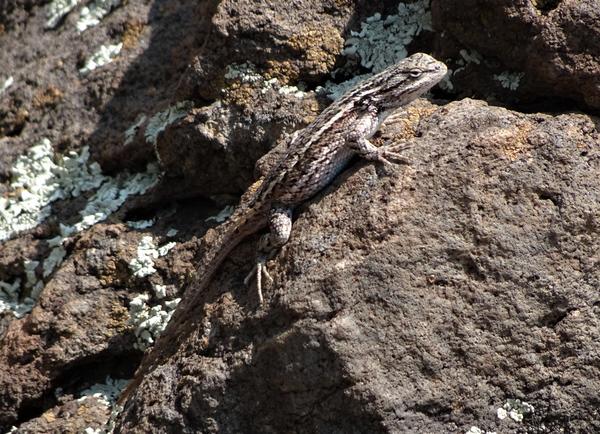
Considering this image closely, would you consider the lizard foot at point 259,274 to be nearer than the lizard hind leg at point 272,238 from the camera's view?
Yes

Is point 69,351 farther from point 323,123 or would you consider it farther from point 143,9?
point 143,9

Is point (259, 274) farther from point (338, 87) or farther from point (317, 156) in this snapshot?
point (338, 87)

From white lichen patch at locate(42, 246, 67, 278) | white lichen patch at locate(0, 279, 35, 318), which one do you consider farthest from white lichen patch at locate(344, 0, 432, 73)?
white lichen patch at locate(0, 279, 35, 318)

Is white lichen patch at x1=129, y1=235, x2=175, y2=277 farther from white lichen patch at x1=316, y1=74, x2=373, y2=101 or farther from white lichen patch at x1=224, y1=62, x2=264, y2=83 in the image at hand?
white lichen patch at x1=316, y1=74, x2=373, y2=101

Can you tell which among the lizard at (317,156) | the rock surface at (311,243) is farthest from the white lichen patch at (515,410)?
the lizard at (317,156)

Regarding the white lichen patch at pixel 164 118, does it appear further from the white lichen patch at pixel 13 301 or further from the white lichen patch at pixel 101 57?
the white lichen patch at pixel 13 301

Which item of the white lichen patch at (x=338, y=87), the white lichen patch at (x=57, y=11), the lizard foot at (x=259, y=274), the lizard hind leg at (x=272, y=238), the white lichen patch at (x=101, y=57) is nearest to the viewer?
the lizard foot at (x=259, y=274)
